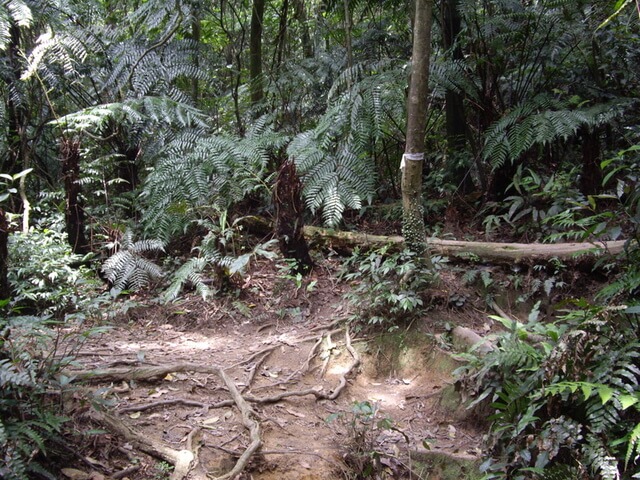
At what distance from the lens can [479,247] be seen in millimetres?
4695

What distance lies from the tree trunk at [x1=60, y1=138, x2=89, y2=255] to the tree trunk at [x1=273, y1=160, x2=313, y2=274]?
2.38 m

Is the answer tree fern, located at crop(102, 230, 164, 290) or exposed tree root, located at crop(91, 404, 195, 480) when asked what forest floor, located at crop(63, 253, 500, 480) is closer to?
exposed tree root, located at crop(91, 404, 195, 480)

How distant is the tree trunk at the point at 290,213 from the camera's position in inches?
207

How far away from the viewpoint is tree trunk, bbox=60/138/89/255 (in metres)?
5.53

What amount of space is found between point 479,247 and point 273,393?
8.05 ft

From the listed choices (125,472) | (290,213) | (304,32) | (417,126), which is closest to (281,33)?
(304,32)

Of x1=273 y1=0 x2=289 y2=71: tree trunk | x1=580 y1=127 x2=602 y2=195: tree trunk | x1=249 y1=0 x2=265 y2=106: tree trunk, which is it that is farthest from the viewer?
x1=273 y1=0 x2=289 y2=71: tree trunk

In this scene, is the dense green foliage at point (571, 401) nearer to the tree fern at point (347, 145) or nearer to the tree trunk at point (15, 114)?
the tree fern at point (347, 145)

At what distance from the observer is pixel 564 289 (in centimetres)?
420

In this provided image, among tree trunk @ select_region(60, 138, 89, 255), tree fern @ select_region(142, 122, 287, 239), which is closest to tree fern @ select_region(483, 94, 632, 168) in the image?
tree fern @ select_region(142, 122, 287, 239)

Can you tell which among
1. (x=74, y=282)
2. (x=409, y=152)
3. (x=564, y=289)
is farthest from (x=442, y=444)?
(x=74, y=282)

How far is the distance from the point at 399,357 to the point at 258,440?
5.36 ft

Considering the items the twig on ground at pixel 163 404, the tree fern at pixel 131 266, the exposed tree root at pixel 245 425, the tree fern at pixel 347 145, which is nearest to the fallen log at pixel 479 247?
the tree fern at pixel 347 145

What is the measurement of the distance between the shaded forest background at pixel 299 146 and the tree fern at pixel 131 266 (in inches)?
1.0
